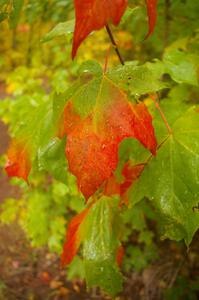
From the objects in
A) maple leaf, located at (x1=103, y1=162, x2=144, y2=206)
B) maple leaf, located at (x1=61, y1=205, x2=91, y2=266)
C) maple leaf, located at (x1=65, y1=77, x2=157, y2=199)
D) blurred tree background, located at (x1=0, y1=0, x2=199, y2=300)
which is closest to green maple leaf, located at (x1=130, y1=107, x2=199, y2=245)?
maple leaf, located at (x1=103, y1=162, x2=144, y2=206)

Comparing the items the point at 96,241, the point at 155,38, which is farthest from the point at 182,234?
the point at 155,38

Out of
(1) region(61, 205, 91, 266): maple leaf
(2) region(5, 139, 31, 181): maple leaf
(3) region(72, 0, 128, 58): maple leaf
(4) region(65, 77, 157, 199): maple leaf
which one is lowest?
(1) region(61, 205, 91, 266): maple leaf

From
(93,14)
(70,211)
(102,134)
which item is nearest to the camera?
(93,14)

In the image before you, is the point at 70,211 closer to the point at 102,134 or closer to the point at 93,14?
the point at 102,134

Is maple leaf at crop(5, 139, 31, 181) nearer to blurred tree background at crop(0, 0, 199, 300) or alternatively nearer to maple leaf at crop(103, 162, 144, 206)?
maple leaf at crop(103, 162, 144, 206)

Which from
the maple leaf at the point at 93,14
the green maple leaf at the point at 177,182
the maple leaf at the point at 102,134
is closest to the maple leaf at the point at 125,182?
the green maple leaf at the point at 177,182

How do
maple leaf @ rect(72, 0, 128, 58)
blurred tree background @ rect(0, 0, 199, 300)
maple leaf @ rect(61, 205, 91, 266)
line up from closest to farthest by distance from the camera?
1. maple leaf @ rect(72, 0, 128, 58)
2. maple leaf @ rect(61, 205, 91, 266)
3. blurred tree background @ rect(0, 0, 199, 300)

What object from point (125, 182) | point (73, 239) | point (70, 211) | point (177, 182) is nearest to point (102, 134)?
point (177, 182)

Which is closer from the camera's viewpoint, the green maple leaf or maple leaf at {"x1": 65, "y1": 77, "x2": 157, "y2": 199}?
maple leaf at {"x1": 65, "y1": 77, "x2": 157, "y2": 199}
